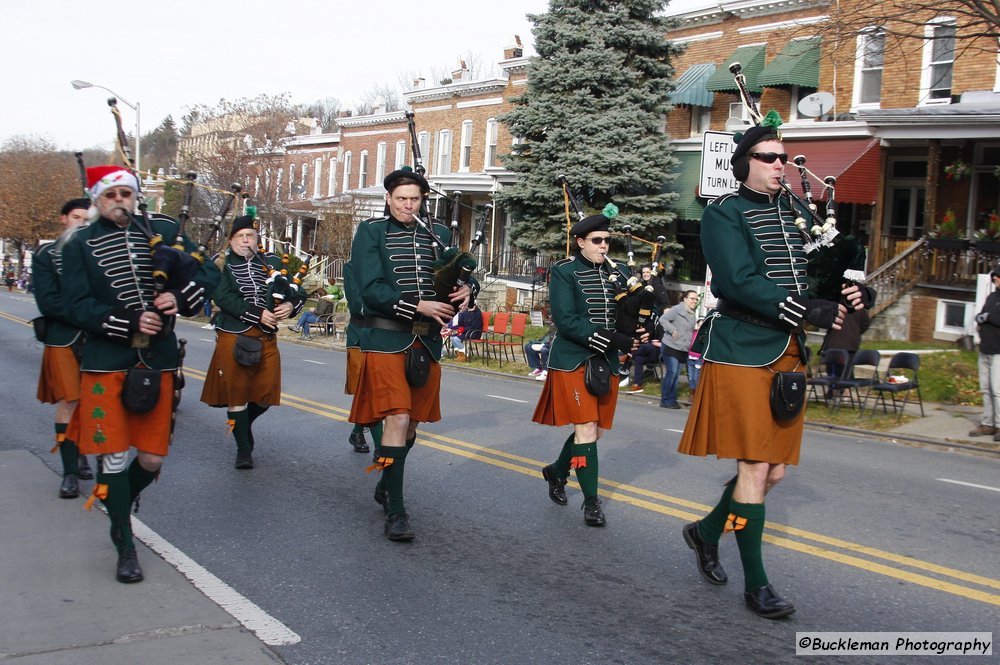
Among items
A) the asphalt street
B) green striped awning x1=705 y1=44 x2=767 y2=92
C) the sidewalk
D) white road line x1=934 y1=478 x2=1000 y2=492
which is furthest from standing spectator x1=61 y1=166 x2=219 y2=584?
green striped awning x1=705 y1=44 x2=767 y2=92

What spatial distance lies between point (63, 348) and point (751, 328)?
5.49 meters

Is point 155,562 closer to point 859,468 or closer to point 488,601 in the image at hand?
point 488,601

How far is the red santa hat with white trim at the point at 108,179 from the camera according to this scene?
5.58 meters

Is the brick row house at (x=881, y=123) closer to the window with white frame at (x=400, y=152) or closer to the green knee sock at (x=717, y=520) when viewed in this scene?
the green knee sock at (x=717, y=520)

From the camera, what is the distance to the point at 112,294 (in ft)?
18.4

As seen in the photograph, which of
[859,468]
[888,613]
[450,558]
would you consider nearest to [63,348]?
[450,558]

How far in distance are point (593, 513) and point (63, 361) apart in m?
4.35

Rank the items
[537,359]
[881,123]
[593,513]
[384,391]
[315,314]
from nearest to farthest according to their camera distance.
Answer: [384,391]
[593,513]
[537,359]
[881,123]
[315,314]

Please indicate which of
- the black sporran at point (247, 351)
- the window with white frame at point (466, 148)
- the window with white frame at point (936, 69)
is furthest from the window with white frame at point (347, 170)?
the black sporran at point (247, 351)

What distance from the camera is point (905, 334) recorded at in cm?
2091

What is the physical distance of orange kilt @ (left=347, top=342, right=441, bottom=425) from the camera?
21.3 feet

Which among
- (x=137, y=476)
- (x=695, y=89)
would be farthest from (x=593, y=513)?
(x=695, y=89)

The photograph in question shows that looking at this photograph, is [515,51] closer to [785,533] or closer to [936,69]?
[936,69]

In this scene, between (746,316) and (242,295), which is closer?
(746,316)
